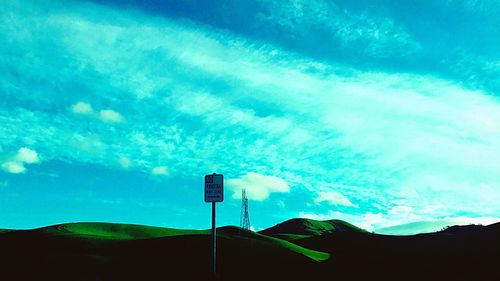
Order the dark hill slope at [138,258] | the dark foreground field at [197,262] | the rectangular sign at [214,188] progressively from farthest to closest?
1. the dark hill slope at [138,258]
2. the dark foreground field at [197,262]
3. the rectangular sign at [214,188]

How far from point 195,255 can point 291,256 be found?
12720 millimetres

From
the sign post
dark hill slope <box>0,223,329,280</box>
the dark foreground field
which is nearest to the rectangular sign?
the sign post

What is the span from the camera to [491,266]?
43781mm

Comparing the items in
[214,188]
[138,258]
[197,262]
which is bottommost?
[197,262]

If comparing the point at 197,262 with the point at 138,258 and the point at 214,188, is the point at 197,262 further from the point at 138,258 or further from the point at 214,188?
the point at 214,188

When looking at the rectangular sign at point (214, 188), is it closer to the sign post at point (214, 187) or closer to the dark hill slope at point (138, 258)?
the sign post at point (214, 187)

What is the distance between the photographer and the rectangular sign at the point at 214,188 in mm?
21141

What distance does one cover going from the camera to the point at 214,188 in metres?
21.3

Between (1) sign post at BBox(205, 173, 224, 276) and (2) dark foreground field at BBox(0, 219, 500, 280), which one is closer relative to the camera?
(1) sign post at BBox(205, 173, 224, 276)

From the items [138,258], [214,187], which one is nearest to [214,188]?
[214,187]

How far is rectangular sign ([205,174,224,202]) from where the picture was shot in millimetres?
21141

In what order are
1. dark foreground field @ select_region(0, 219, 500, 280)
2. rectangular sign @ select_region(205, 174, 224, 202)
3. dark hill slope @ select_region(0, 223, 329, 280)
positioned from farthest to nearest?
dark hill slope @ select_region(0, 223, 329, 280), dark foreground field @ select_region(0, 219, 500, 280), rectangular sign @ select_region(205, 174, 224, 202)

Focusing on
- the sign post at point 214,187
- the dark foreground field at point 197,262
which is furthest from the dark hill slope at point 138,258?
the sign post at point 214,187

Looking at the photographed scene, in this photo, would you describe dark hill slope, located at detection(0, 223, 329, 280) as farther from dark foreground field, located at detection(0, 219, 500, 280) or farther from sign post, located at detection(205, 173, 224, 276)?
sign post, located at detection(205, 173, 224, 276)
